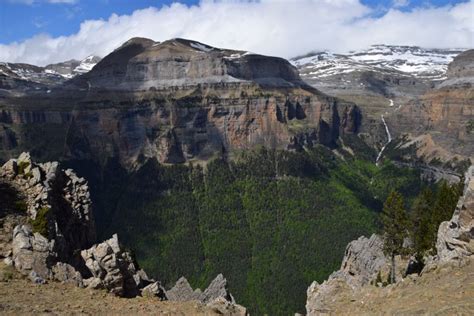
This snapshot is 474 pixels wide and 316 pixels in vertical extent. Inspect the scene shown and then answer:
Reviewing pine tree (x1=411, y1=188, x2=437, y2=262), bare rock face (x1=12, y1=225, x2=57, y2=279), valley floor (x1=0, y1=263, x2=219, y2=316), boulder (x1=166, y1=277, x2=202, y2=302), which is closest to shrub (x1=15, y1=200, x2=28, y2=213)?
bare rock face (x1=12, y1=225, x2=57, y2=279)

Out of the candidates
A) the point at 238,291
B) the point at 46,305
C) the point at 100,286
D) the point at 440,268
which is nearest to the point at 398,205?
the point at 440,268

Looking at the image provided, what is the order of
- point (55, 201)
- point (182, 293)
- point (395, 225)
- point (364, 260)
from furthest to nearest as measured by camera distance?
point (364, 260) → point (182, 293) → point (395, 225) → point (55, 201)

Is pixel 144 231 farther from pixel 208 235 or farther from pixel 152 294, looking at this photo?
pixel 152 294

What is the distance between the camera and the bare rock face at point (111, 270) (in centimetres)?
3609

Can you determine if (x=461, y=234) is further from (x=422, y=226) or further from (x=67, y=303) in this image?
(x=67, y=303)


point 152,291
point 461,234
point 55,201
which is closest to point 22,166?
point 55,201

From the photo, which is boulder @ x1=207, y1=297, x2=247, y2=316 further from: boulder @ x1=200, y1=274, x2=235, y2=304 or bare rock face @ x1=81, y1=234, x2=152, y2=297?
boulder @ x1=200, y1=274, x2=235, y2=304

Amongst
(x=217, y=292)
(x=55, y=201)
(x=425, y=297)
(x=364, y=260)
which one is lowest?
(x=217, y=292)

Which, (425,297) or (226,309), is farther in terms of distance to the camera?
(226,309)

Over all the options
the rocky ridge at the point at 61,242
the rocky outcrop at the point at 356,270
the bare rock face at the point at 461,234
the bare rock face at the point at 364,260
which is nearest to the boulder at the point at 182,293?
the rocky outcrop at the point at 356,270

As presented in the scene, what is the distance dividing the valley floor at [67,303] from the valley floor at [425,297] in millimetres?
11666

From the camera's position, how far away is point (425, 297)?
34.2m

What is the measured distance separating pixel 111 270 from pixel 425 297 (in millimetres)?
21039

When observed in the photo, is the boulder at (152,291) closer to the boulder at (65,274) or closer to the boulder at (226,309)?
the boulder at (226,309)
